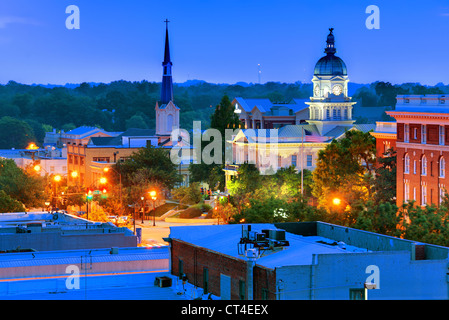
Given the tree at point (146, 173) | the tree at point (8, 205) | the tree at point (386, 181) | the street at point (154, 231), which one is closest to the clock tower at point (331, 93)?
the tree at point (146, 173)

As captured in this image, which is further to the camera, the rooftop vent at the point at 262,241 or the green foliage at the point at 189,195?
the green foliage at the point at 189,195

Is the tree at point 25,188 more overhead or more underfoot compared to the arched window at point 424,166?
more underfoot

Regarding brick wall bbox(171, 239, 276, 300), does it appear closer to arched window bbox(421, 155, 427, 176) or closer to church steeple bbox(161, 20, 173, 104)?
arched window bbox(421, 155, 427, 176)

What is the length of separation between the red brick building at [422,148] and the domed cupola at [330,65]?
4888 centimetres

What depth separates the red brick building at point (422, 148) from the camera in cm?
7688

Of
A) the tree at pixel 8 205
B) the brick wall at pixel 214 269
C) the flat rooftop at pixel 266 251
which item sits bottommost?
the tree at pixel 8 205

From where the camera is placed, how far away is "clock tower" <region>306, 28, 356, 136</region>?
13188cm

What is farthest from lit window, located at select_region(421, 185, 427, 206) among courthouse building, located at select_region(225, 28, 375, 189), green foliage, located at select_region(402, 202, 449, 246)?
courthouse building, located at select_region(225, 28, 375, 189)

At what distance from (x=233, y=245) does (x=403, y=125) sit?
44519mm

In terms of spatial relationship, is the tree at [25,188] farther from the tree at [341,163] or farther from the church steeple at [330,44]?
the church steeple at [330,44]

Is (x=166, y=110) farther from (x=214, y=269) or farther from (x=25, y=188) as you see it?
(x=214, y=269)

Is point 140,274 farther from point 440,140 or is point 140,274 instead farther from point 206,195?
point 206,195

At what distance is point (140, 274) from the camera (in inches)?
1785

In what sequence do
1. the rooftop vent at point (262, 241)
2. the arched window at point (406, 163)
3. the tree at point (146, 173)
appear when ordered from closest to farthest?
the rooftop vent at point (262, 241)
the arched window at point (406, 163)
the tree at point (146, 173)
